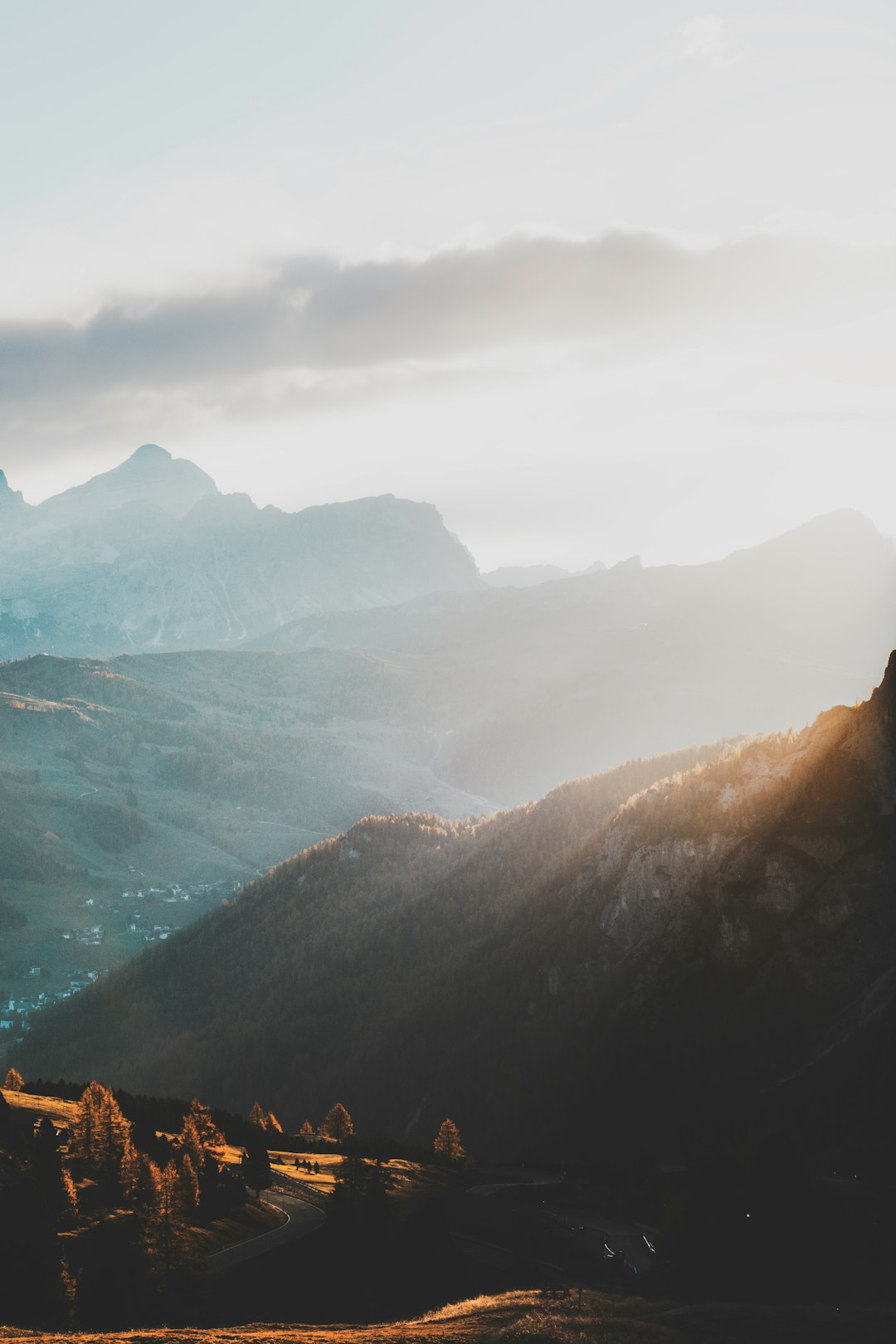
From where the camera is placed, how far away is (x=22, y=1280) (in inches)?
2704

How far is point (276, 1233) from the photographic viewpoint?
313 feet

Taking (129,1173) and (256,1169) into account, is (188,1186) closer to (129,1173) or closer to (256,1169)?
(129,1173)

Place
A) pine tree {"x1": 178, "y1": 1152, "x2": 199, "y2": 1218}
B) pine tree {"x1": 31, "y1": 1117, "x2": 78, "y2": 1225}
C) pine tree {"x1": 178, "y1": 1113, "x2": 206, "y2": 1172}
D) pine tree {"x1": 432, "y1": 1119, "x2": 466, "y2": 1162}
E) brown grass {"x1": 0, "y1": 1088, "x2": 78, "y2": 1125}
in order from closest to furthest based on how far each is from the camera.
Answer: pine tree {"x1": 31, "y1": 1117, "x2": 78, "y2": 1225} → pine tree {"x1": 178, "y1": 1152, "x2": 199, "y2": 1218} → pine tree {"x1": 178, "y1": 1113, "x2": 206, "y2": 1172} → brown grass {"x1": 0, "y1": 1088, "x2": 78, "y2": 1125} → pine tree {"x1": 432, "y1": 1119, "x2": 466, "y2": 1162}

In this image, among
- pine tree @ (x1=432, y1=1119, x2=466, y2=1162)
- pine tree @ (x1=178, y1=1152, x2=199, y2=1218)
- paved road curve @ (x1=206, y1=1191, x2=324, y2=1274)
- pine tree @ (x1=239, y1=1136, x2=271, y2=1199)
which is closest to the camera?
paved road curve @ (x1=206, y1=1191, x2=324, y2=1274)

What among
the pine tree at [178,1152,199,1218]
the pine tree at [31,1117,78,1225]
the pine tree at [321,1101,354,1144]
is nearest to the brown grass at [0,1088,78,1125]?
the pine tree at [178,1152,199,1218]

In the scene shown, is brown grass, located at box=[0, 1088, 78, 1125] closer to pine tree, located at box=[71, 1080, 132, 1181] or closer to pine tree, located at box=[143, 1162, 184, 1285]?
pine tree, located at box=[71, 1080, 132, 1181]

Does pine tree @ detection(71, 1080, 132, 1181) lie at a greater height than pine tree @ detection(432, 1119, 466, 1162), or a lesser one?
greater

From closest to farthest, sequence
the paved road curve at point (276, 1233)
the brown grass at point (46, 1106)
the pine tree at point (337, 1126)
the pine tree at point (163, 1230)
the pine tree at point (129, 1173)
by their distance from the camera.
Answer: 1. the pine tree at point (163, 1230)
2. the paved road curve at point (276, 1233)
3. the pine tree at point (129, 1173)
4. the brown grass at point (46, 1106)
5. the pine tree at point (337, 1126)

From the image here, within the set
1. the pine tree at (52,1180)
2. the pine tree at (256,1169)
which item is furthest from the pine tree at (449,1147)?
the pine tree at (52,1180)

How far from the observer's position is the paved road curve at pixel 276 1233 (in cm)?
8519

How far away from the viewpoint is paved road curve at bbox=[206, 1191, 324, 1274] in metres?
85.2

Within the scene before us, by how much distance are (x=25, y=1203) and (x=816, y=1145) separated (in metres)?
107

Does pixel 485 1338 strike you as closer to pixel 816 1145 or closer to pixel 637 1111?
pixel 816 1145

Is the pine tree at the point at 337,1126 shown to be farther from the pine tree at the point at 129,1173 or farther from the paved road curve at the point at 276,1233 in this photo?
the pine tree at the point at 129,1173
